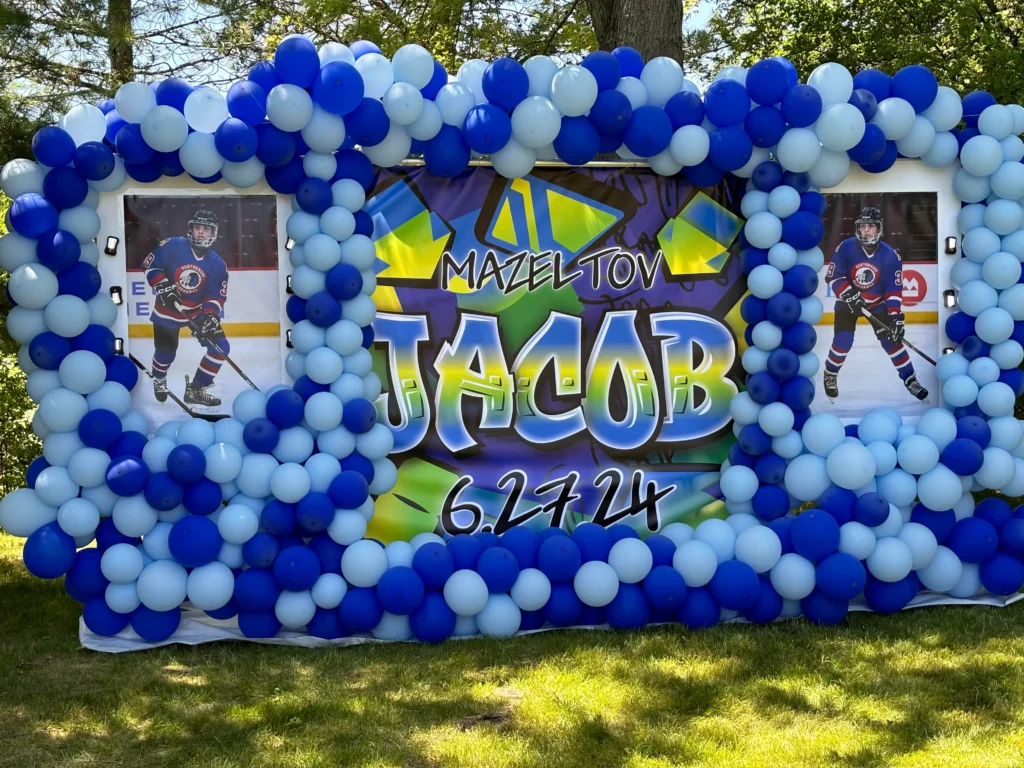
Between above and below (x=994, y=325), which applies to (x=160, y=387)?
below

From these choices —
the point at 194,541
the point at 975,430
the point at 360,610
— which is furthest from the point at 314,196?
the point at 975,430

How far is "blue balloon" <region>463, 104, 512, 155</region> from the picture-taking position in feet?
15.5

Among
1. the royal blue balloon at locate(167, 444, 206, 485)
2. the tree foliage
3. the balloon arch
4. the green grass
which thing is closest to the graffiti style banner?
the balloon arch

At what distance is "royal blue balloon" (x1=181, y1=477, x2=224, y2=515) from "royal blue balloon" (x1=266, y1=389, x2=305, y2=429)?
381 millimetres

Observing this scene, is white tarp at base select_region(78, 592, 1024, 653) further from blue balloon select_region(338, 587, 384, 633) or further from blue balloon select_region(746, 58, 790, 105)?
blue balloon select_region(746, 58, 790, 105)

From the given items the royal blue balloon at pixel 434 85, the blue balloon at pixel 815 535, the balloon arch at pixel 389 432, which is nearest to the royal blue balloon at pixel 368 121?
the balloon arch at pixel 389 432

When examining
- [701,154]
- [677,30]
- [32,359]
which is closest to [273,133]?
[32,359]

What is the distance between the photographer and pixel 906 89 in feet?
16.3

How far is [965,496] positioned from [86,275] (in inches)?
164

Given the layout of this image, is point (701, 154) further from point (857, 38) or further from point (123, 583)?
point (857, 38)

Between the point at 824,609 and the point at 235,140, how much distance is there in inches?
130

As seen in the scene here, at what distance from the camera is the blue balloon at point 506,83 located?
4.72m

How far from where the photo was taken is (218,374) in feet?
16.1

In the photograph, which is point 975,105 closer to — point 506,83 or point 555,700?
point 506,83
